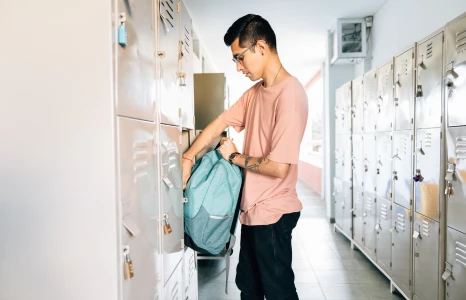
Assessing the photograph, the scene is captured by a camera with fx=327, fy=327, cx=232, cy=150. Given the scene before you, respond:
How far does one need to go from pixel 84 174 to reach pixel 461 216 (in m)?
1.81

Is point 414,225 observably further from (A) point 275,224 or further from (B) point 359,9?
(B) point 359,9

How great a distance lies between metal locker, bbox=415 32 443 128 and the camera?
1.92 m

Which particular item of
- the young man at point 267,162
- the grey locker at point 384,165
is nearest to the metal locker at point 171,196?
the young man at point 267,162

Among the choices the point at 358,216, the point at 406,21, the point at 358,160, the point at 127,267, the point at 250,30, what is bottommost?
the point at 358,216

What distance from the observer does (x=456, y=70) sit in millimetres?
1731

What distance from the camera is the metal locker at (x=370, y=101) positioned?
118 inches

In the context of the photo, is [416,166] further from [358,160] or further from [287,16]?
[287,16]

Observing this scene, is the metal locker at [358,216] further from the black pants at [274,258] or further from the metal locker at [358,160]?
the black pants at [274,258]

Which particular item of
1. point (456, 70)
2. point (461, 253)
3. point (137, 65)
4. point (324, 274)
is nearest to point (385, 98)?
point (456, 70)

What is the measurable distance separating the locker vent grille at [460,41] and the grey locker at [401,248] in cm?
115

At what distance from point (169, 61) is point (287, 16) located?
3499 mm

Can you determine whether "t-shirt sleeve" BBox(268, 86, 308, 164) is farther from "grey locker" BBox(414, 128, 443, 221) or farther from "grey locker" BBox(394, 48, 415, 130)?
"grey locker" BBox(394, 48, 415, 130)

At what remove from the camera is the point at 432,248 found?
2.01m

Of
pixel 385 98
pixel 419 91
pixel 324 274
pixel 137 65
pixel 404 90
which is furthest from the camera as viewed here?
pixel 324 274
